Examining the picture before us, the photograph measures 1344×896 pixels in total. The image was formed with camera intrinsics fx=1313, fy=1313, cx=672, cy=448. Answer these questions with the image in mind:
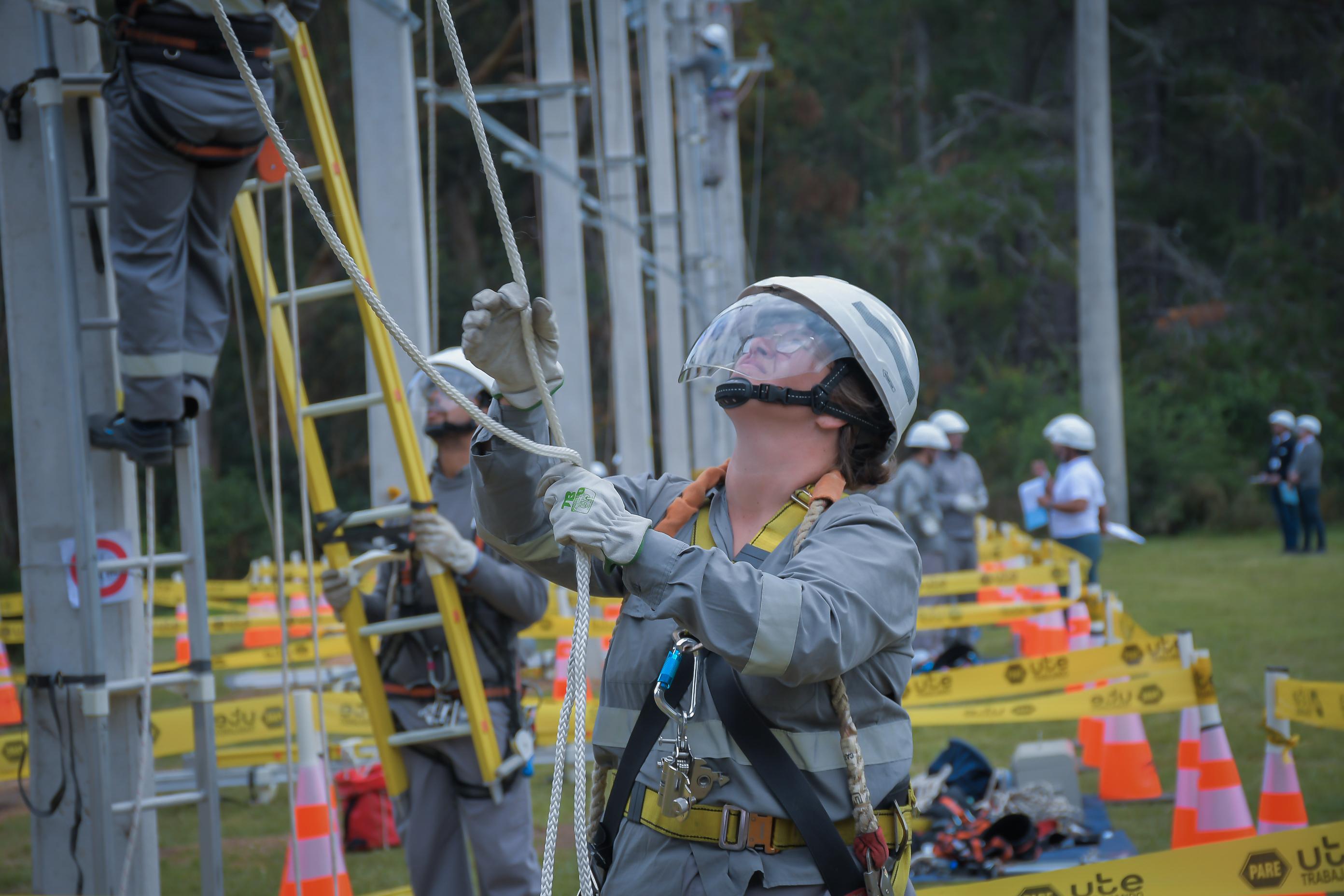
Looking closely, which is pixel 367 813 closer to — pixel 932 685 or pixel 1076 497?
pixel 932 685

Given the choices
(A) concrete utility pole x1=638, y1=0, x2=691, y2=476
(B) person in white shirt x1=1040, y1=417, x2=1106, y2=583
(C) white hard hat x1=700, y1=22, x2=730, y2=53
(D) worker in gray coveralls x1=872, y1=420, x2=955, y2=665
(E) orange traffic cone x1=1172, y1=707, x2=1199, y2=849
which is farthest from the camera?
(C) white hard hat x1=700, y1=22, x2=730, y2=53

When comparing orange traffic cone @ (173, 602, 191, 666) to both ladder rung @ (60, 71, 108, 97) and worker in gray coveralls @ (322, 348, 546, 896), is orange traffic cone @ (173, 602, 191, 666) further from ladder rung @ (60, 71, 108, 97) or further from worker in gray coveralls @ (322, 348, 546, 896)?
ladder rung @ (60, 71, 108, 97)

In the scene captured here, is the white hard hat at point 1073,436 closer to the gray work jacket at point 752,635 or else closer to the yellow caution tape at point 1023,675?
the yellow caution tape at point 1023,675

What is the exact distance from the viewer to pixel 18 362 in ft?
13.9

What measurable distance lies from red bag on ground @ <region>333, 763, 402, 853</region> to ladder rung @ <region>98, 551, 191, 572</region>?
→ 300 centimetres

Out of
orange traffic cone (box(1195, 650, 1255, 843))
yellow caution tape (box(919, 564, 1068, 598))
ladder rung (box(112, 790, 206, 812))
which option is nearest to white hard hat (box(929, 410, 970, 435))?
yellow caution tape (box(919, 564, 1068, 598))

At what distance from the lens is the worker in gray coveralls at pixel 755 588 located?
8.20 ft

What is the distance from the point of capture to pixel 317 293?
5.10 meters

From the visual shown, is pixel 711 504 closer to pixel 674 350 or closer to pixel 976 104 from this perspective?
pixel 674 350

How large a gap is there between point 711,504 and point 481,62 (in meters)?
28.1

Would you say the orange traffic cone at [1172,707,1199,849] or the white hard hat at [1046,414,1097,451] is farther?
the white hard hat at [1046,414,1097,451]

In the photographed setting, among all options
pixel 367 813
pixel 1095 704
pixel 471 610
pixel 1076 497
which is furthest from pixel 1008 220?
pixel 471 610

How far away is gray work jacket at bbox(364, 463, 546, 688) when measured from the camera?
4711 mm

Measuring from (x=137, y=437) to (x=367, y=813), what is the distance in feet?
12.0
